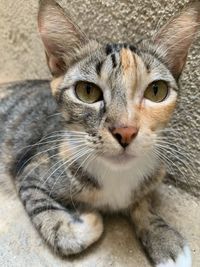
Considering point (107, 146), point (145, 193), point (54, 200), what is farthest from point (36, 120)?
point (107, 146)

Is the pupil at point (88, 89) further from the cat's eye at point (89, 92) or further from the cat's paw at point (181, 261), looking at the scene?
the cat's paw at point (181, 261)

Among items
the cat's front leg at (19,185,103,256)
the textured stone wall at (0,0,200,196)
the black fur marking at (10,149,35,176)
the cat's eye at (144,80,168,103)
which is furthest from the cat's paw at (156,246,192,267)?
the black fur marking at (10,149,35,176)

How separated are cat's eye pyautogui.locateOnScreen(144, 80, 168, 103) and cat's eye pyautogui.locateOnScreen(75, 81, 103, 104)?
0.12 meters

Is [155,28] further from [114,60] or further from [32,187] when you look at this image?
[32,187]

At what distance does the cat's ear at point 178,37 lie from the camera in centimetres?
120

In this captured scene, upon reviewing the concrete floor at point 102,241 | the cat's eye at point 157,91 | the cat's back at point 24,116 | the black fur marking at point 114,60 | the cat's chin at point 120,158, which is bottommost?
the concrete floor at point 102,241

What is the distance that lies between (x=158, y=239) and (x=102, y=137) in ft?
1.24

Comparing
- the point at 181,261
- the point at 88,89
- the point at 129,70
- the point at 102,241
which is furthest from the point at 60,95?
the point at 181,261

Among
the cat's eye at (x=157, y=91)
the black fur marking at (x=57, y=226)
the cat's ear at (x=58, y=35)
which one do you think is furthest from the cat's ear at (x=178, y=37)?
the black fur marking at (x=57, y=226)

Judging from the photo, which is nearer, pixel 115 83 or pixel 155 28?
pixel 115 83

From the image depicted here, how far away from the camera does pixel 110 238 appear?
1354 millimetres

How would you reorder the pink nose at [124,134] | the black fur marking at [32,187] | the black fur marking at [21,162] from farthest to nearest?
the black fur marking at [21,162], the black fur marking at [32,187], the pink nose at [124,134]

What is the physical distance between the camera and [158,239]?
129 cm

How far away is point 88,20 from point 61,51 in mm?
435
